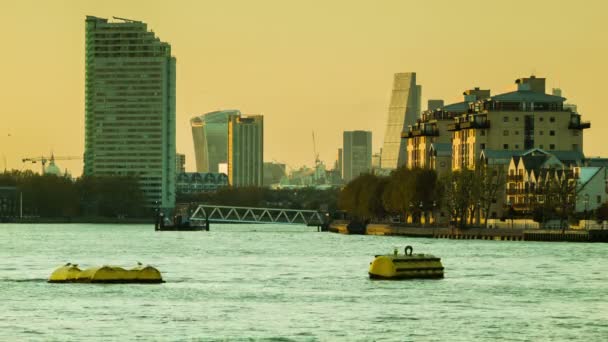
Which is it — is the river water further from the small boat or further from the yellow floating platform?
the small boat

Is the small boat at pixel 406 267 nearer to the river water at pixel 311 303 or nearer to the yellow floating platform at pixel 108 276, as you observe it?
the river water at pixel 311 303

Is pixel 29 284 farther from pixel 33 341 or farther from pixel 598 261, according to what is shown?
pixel 598 261

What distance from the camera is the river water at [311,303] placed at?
82.3 metres

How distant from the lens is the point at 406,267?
395 feet

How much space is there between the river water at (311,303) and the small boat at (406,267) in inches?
60.2

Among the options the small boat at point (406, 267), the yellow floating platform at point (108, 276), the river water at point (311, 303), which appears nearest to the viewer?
the river water at point (311, 303)

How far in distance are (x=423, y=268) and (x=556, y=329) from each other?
37.1m

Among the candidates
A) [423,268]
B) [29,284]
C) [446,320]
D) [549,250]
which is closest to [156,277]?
[29,284]

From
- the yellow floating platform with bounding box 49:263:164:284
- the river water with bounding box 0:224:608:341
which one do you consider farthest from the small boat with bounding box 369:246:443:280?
the yellow floating platform with bounding box 49:263:164:284

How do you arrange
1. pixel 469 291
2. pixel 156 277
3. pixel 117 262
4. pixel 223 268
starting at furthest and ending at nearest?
pixel 117 262, pixel 223 268, pixel 156 277, pixel 469 291

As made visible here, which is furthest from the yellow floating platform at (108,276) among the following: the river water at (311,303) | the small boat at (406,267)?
the small boat at (406,267)

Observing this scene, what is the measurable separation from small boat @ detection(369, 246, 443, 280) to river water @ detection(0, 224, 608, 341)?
1.53 meters

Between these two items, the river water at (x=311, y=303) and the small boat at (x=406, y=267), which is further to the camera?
the small boat at (x=406, y=267)

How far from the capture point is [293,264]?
488ft
